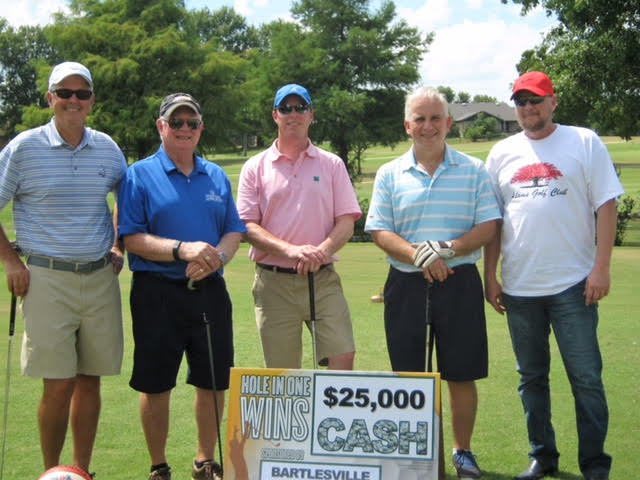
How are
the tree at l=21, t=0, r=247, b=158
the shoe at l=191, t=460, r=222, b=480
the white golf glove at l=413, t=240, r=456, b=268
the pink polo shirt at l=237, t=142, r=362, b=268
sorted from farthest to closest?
the tree at l=21, t=0, r=247, b=158
the pink polo shirt at l=237, t=142, r=362, b=268
the shoe at l=191, t=460, r=222, b=480
the white golf glove at l=413, t=240, r=456, b=268

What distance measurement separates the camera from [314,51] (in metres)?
43.0

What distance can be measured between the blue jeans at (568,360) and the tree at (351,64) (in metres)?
37.3

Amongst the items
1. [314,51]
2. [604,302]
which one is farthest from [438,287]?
[314,51]

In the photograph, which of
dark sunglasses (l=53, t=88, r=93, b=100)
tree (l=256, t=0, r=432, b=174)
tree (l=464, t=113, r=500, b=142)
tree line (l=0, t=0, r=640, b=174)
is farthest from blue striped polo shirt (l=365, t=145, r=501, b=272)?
tree (l=464, t=113, r=500, b=142)

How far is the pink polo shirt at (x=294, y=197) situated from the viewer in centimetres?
511

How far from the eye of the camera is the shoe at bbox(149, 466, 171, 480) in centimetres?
468

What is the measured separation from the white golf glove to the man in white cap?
1.75m

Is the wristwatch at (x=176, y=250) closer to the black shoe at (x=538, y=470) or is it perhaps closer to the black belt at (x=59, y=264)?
the black belt at (x=59, y=264)

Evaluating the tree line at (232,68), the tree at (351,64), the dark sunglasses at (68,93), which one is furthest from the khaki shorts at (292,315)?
the tree at (351,64)

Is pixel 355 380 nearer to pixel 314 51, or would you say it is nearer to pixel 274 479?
pixel 274 479

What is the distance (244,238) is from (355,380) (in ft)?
4.80

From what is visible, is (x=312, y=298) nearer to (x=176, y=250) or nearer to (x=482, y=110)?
(x=176, y=250)

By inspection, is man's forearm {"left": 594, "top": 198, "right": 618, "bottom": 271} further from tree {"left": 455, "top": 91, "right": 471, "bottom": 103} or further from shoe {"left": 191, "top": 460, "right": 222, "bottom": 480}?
tree {"left": 455, "top": 91, "right": 471, "bottom": 103}

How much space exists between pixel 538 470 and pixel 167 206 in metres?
2.58
